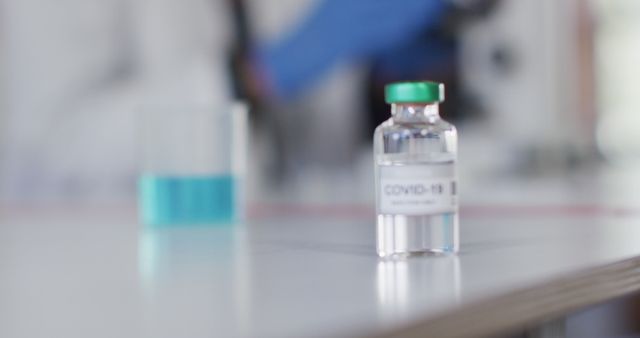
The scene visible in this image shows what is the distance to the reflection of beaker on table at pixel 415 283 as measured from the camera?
55 centimetres

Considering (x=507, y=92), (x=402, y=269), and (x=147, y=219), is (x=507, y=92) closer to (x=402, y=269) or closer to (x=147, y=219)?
(x=147, y=219)

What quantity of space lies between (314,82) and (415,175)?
959 mm

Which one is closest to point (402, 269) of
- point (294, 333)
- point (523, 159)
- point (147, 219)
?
point (294, 333)

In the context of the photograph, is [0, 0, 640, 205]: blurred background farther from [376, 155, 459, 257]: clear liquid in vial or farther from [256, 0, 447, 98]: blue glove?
[376, 155, 459, 257]: clear liquid in vial

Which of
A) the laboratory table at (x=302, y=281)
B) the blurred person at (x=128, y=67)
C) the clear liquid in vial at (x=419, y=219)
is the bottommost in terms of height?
the laboratory table at (x=302, y=281)

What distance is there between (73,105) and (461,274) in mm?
1483

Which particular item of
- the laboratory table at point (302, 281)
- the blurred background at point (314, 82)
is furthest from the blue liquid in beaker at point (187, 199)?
the blurred background at point (314, 82)

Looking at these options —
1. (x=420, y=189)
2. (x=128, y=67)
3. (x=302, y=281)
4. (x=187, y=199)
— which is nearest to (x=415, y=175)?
(x=420, y=189)

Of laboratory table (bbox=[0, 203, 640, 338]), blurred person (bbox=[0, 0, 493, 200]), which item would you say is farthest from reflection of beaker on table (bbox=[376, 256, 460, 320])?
blurred person (bbox=[0, 0, 493, 200])

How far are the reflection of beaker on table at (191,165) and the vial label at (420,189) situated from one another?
56cm

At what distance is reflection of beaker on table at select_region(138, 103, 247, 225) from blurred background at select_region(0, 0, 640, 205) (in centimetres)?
35

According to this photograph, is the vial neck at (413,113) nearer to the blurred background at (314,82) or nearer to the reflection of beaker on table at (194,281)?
the reflection of beaker on table at (194,281)

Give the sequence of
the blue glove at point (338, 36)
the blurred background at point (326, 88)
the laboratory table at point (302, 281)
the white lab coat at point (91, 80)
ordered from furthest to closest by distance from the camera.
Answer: the white lab coat at point (91, 80), the blue glove at point (338, 36), the blurred background at point (326, 88), the laboratory table at point (302, 281)

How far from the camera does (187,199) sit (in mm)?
1321
